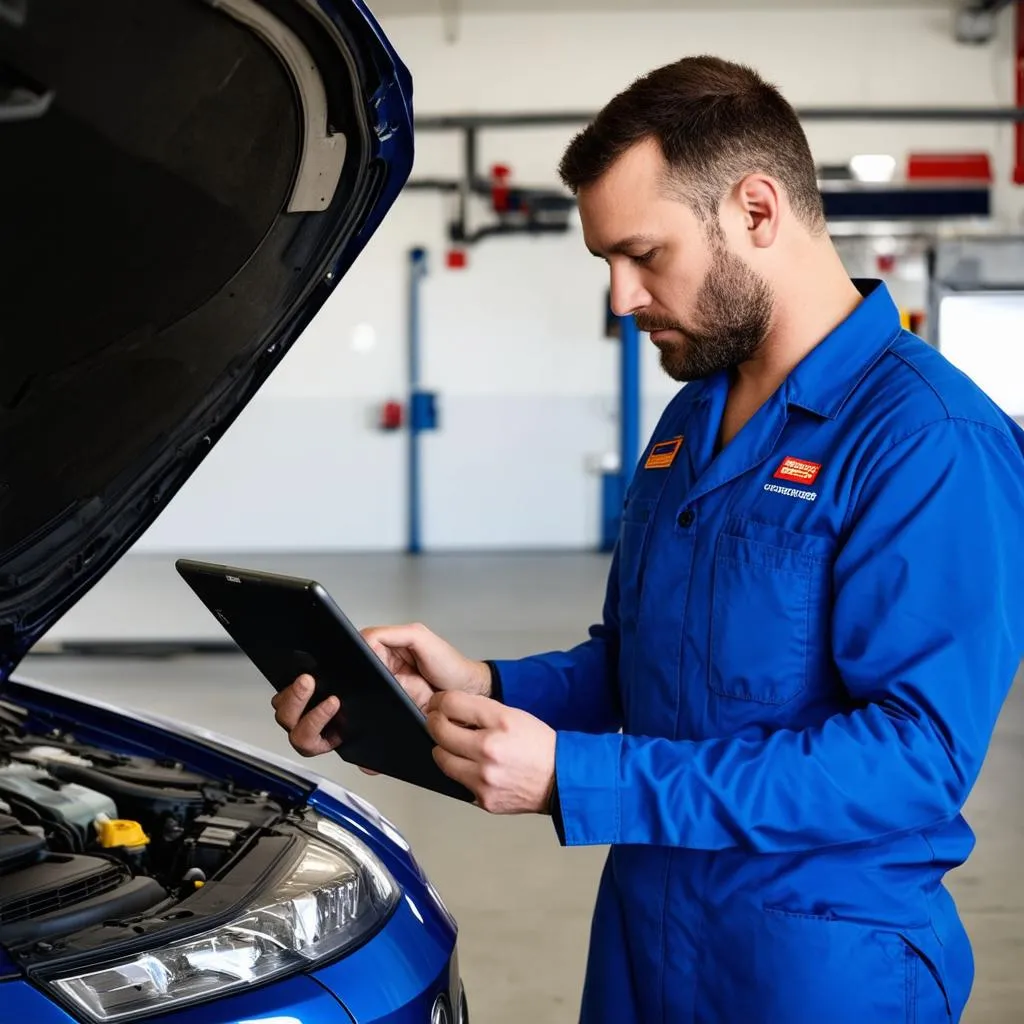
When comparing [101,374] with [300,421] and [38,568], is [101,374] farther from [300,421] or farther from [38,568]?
[300,421]

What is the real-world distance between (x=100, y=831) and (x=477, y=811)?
2.10 metres

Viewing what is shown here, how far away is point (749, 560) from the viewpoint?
1140 millimetres

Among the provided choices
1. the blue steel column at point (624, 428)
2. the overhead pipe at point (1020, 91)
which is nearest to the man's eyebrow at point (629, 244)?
the blue steel column at point (624, 428)

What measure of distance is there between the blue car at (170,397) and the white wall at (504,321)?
22.5 ft

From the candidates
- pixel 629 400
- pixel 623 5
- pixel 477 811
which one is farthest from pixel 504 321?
pixel 477 811

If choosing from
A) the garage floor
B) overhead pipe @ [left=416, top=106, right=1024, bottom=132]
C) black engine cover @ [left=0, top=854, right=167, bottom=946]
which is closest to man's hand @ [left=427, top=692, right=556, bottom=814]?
black engine cover @ [left=0, top=854, right=167, bottom=946]

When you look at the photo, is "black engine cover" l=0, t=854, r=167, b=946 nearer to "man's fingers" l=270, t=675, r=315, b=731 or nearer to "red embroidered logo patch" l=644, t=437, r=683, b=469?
"man's fingers" l=270, t=675, r=315, b=731

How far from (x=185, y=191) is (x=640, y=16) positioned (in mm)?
7660

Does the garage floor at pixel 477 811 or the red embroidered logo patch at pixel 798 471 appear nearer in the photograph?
the red embroidered logo patch at pixel 798 471

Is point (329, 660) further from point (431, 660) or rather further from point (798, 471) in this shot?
point (798, 471)

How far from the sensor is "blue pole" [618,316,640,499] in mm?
8422

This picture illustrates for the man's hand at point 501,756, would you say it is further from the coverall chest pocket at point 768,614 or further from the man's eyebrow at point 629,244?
the man's eyebrow at point 629,244

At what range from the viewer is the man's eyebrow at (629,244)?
115 cm

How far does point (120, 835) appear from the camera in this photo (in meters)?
1.64
